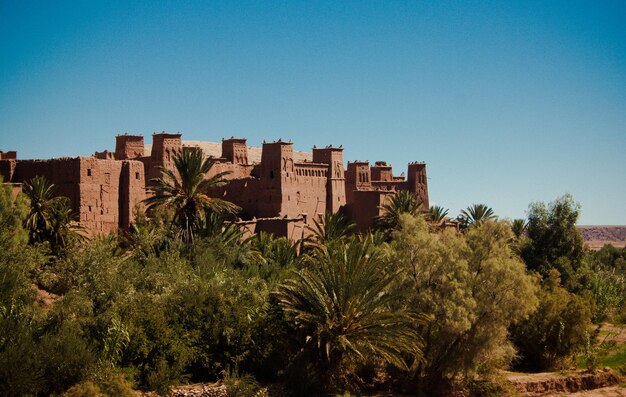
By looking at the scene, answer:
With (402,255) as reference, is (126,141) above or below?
above

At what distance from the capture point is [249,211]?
41000 millimetres

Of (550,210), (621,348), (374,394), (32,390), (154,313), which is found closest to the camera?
(32,390)

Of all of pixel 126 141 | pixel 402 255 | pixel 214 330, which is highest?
pixel 126 141

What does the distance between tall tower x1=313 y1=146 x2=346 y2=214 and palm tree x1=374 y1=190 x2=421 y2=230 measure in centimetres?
417

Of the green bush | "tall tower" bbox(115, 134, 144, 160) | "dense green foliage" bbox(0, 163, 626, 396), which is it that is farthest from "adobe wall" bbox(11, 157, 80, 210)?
the green bush

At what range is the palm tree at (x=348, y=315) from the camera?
71.2ft

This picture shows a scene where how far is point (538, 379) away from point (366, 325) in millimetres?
9664

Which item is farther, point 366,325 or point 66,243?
point 66,243

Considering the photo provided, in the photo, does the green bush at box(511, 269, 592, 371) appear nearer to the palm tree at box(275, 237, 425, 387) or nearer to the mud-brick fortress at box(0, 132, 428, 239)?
the palm tree at box(275, 237, 425, 387)

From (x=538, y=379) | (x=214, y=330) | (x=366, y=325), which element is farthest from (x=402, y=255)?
(x=538, y=379)

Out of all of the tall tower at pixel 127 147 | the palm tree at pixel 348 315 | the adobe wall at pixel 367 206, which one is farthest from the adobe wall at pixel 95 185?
the adobe wall at pixel 367 206

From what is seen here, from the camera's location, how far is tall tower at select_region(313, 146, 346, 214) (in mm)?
44812

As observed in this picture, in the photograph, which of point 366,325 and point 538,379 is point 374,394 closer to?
point 366,325

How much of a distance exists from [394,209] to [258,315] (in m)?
17.9
